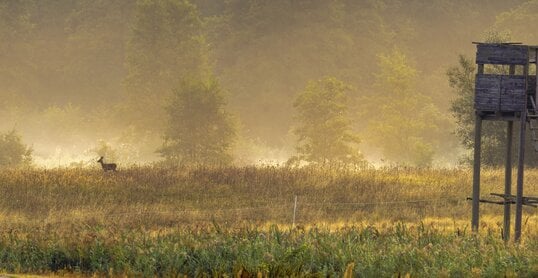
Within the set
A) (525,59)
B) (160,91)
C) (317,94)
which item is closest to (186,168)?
(525,59)

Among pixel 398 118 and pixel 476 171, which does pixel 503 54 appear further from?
pixel 398 118

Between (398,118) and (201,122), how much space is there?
805 inches

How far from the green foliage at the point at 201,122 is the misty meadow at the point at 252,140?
113 mm

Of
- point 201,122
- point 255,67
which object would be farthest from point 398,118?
point 255,67

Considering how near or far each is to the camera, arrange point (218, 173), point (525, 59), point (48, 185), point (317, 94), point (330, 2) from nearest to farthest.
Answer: point (525, 59) → point (48, 185) → point (218, 173) → point (317, 94) → point (330, 2)

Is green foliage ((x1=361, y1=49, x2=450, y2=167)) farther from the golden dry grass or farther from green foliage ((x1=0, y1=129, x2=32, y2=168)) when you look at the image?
the golden dry grass

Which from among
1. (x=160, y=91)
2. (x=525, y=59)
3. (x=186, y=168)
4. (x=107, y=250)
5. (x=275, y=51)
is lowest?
(x=107, y=250)

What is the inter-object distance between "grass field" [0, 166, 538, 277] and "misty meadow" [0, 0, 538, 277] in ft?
0.27

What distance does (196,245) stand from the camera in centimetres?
1864

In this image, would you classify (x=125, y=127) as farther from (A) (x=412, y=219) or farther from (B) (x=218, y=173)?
(A) (x=412, y=219)

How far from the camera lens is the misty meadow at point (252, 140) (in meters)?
18.8

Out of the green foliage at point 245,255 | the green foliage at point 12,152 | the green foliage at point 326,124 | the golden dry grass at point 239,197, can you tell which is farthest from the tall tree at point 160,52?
the green foliage at point 245,255

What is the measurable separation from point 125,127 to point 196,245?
74926 mm

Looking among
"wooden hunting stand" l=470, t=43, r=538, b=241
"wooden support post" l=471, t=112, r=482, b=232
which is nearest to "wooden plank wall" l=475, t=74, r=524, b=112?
"wooden hunting stand" l=470, t=43, r=538, b=241
